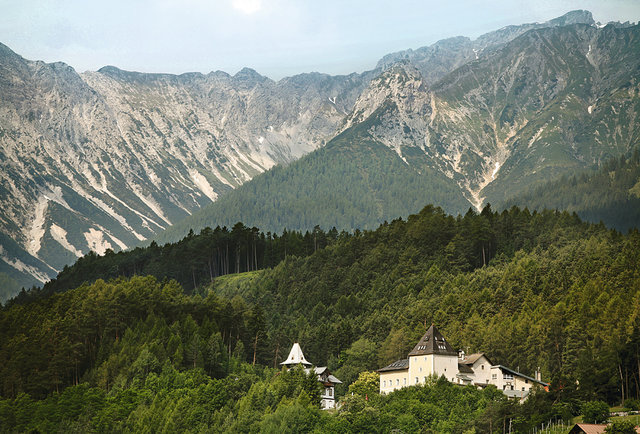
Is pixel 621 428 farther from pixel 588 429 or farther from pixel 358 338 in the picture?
pixel 358 338

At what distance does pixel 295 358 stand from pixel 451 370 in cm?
3153

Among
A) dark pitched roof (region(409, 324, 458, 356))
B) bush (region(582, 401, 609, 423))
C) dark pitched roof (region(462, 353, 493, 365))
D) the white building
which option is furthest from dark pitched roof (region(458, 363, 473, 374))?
bush (region(582, 401, 609, 423))

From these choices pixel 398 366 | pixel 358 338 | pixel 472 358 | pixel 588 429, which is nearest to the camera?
pixel 588 429

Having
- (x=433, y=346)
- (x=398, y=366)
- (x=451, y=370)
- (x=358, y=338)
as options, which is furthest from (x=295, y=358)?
(x=451, y=370)

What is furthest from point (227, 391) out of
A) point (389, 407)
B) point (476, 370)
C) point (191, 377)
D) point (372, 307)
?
point (372, 307)

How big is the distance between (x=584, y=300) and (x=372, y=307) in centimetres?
4106

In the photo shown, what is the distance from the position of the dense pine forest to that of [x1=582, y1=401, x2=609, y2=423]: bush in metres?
3.65

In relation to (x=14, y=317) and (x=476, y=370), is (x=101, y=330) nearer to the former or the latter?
(x=14, y=317)

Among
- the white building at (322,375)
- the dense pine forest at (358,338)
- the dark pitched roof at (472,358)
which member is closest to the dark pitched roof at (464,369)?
the dark pitched roof at (472,358)

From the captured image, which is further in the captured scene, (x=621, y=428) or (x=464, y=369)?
(x=464, y=369)

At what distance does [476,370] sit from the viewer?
123 metres

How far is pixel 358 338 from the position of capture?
497 ft

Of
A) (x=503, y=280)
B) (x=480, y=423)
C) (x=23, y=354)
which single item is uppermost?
(x=503, y=280)

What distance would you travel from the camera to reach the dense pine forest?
112 metres
